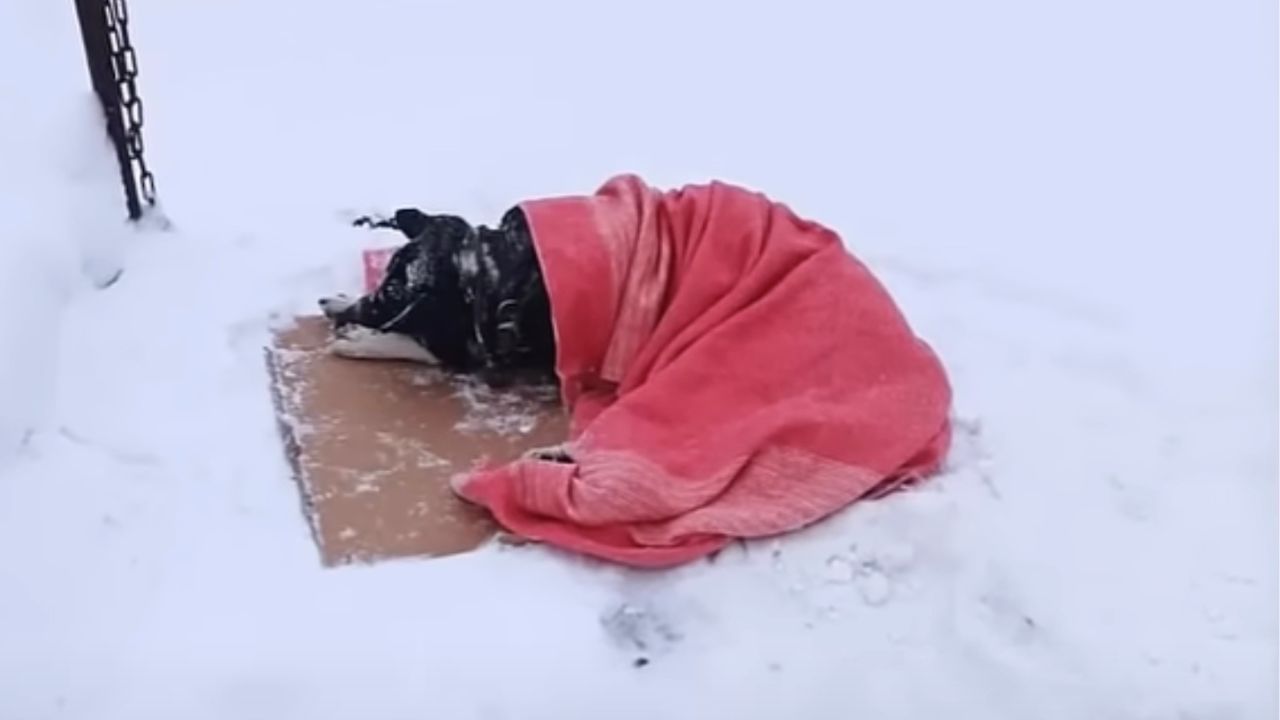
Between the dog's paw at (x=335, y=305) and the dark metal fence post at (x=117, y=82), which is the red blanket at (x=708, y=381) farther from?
the dark metal fence post at (x=117, y=82)

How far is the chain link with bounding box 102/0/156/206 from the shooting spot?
2.28 meters

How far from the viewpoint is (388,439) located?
6.53 ft

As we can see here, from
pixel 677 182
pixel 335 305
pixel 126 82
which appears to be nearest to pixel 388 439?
pixel 335 305

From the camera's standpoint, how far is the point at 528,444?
2.01m

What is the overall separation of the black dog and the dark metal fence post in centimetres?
47

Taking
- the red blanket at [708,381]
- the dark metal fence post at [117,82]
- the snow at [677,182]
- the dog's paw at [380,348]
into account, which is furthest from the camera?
the dark metal fence post at [117,82]

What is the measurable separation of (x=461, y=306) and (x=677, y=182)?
2.62ft

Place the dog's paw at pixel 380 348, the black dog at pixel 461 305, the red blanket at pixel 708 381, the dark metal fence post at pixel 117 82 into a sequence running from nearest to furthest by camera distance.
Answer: the red blanket at pixel 708 381 < the black dog at pixel 461 305 < the dog's paw at pixel 380 348 < the dark metal fence post at pixel 117 82

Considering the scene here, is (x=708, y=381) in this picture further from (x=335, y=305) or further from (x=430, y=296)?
(x=335, y=305)

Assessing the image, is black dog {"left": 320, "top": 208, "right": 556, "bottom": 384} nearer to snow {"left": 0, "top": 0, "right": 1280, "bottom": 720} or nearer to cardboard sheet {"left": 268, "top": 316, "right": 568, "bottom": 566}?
cardboard sheet {"left": 268, "top": 316, "right": 568, "bottom": 566}

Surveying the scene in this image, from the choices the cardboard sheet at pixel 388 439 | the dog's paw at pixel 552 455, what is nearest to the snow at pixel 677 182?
the cardboard sheet at pixel 388 439

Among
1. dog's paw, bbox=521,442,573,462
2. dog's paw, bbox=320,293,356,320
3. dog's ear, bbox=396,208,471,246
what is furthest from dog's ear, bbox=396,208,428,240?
dog's paw, bbox=521,442,573,462

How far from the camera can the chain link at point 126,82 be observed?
228 centimetres

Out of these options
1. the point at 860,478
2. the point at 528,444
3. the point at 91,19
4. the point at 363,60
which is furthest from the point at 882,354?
the point at 363,60
